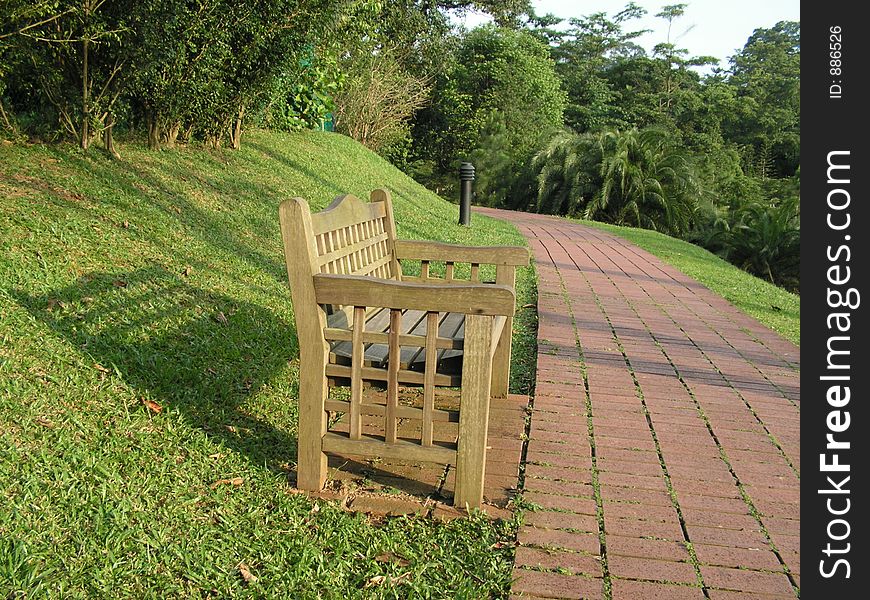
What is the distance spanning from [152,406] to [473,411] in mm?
1425

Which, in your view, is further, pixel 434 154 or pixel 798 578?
pixel 434 154

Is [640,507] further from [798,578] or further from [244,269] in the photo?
[244,269]

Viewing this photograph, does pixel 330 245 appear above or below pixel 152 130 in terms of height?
below

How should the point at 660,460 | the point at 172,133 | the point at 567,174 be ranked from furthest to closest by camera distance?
the point at 567,174, the point at 172,133, the point at 660,460

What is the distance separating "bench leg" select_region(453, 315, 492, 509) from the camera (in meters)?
3.00

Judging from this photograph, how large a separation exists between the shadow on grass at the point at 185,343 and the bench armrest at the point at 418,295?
845 mm

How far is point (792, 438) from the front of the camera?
408 cm

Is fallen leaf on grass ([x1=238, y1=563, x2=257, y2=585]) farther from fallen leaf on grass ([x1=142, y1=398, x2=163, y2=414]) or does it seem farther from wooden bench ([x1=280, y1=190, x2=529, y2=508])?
fallen leaf on grass ([x1=142, y1=398, x2=163, y2=414])

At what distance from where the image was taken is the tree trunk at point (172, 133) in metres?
8.68

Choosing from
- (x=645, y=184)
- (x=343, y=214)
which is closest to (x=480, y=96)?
(x=645, y=184)

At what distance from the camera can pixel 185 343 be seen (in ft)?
14.1

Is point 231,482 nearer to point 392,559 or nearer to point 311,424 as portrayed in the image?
point 311,424

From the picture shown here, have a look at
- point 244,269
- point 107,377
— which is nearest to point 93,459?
point 107,377

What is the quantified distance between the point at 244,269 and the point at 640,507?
368cm
